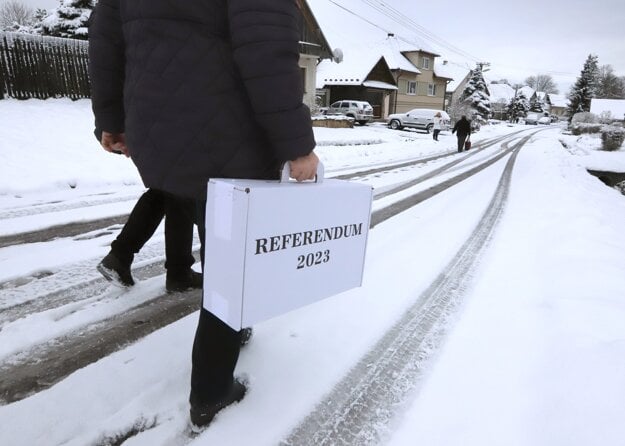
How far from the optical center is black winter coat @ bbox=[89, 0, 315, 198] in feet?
3.70

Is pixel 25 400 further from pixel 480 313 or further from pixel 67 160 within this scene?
pixel 67 160

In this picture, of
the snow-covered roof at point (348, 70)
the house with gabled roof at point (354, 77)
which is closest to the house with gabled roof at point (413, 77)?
the house with gabled roof at point (354, 77)

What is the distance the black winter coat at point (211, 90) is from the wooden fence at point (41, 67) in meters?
11.1

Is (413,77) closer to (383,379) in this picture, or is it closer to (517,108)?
(383,379)

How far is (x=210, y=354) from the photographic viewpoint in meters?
1.35

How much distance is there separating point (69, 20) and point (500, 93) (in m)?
93.0

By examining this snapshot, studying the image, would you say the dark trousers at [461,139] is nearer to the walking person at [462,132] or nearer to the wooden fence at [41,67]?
the walking person at [462,132]

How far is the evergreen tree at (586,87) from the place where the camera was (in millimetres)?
63469

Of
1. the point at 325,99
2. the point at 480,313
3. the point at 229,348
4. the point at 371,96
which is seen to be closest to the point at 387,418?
→ the point at 229,348

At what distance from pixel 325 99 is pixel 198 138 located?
3131 centimetres

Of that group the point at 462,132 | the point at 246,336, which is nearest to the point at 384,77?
the point at 462,132

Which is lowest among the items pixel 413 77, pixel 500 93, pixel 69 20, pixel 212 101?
pixel 212 101

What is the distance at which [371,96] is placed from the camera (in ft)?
109

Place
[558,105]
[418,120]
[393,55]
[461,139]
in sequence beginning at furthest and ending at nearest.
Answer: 1. [558,105]
2. [393,55]
3. [418,120]
4. [461,139]
